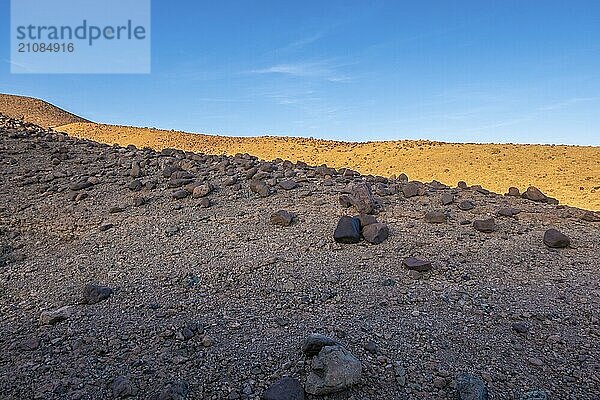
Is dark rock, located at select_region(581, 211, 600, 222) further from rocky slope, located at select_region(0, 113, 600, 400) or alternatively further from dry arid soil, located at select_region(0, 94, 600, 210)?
dry arid soil, located at select_region(0, 94, 600, 210)

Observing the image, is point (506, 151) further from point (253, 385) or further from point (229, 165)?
point (253, 385)

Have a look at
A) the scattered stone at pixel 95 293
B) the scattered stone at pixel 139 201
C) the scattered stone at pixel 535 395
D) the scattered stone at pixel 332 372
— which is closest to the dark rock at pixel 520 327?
the scattered stone at pixel 535 395

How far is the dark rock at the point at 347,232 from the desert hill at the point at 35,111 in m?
24.9

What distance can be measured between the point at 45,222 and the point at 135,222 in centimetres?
109

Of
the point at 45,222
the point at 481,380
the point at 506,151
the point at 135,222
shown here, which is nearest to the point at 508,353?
the point at 481,380

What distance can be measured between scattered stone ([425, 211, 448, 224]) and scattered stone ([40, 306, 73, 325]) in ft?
10.7

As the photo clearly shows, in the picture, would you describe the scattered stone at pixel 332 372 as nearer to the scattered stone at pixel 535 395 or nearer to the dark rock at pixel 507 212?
the scattered stone at pixel 535 395

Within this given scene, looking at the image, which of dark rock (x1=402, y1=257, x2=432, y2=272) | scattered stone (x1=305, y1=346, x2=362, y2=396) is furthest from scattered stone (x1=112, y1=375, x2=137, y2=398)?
dark rock (x1=402, y1=257, x2=432, y2=272)

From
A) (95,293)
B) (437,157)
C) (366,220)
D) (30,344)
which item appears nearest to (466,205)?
(366,220)

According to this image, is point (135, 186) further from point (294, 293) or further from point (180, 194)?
point (294, 293)

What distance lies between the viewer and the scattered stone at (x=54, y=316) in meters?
3.74

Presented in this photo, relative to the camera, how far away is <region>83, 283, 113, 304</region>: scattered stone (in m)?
4.00

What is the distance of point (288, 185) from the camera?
6.46 m

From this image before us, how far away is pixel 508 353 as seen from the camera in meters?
3.16
